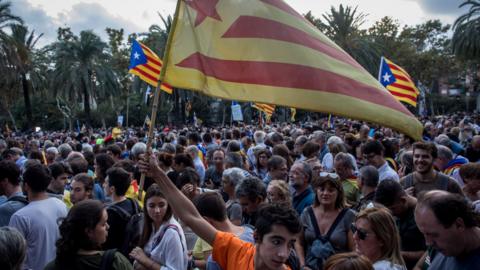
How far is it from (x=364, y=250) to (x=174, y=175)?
12.0ft

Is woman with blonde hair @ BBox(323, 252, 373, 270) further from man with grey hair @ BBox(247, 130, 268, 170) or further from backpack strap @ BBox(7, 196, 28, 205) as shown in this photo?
man with grey hair @ BBox(247, 130, 268, 170)

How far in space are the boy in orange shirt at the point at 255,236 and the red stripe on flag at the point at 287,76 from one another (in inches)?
38.3

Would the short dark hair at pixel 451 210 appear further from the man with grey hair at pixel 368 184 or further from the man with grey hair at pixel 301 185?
the man with grey hair at pixel 301 185

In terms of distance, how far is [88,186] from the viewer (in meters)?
5.48

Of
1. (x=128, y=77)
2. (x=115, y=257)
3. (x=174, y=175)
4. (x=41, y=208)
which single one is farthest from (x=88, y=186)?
(x=128, y=77)

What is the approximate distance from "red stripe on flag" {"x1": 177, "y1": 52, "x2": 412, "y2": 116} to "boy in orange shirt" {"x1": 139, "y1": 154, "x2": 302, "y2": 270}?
3.19ft

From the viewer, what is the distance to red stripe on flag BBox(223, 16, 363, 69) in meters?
4.16

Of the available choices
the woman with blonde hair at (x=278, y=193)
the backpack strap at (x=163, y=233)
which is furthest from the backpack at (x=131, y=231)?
the woman with blonde hair at (x=278, y=193)

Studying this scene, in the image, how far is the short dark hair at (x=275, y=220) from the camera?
122 inches

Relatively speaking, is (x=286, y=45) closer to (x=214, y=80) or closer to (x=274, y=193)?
(x=214, y=80)

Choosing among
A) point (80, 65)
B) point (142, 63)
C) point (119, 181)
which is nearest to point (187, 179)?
point (119, 181)

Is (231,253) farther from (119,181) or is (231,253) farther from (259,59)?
(119,181)

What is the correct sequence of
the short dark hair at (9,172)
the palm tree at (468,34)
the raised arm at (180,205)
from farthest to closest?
the palm tree at (468,34)
the short dark hair at (9,172)
the raised arm at (180,205)

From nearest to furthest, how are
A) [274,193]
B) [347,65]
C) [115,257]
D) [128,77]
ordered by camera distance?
[115,257] < [347,65] < [274,193] < [128,77]
